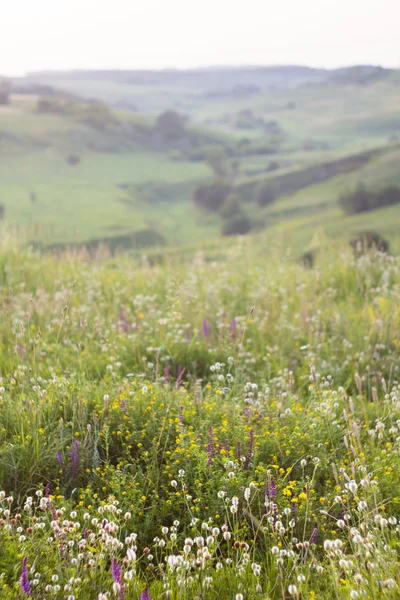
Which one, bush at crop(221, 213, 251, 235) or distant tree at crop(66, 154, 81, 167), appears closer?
bush at crop(221, 213, 251, 235)

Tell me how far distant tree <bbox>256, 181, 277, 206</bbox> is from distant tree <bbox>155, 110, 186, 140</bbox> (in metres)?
36.7

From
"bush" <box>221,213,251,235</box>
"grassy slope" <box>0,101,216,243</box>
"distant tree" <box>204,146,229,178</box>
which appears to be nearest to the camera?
"grassy slope" <box>0,101,216,243</box>

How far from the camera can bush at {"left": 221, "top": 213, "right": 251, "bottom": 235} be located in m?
78.3

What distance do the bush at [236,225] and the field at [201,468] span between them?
71.2m

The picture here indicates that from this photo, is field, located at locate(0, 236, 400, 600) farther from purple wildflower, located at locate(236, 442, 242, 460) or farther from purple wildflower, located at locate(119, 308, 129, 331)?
purple wildflower, located at locate(119, 308, 129, 331)

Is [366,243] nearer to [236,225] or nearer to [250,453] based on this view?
[250,453]

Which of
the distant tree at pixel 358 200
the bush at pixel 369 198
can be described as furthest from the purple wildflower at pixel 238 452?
the distant tree at pixel 358 200

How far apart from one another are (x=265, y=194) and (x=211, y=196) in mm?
10792

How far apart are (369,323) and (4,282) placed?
591 centimetres

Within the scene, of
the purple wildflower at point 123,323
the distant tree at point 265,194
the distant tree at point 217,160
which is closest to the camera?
the purple wildflower at point 123,323

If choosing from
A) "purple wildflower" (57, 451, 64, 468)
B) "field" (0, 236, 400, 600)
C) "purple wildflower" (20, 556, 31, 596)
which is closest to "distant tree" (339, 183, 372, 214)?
"field" (0, 236, 400, 600)

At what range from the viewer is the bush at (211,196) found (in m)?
88.4

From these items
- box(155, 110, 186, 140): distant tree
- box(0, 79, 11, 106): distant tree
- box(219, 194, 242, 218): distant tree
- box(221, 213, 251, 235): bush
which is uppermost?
box(0, 79, 11, 106): distant tree

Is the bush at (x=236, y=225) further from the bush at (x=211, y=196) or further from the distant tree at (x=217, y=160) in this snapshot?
the distant tree at (x=217, y=160)
